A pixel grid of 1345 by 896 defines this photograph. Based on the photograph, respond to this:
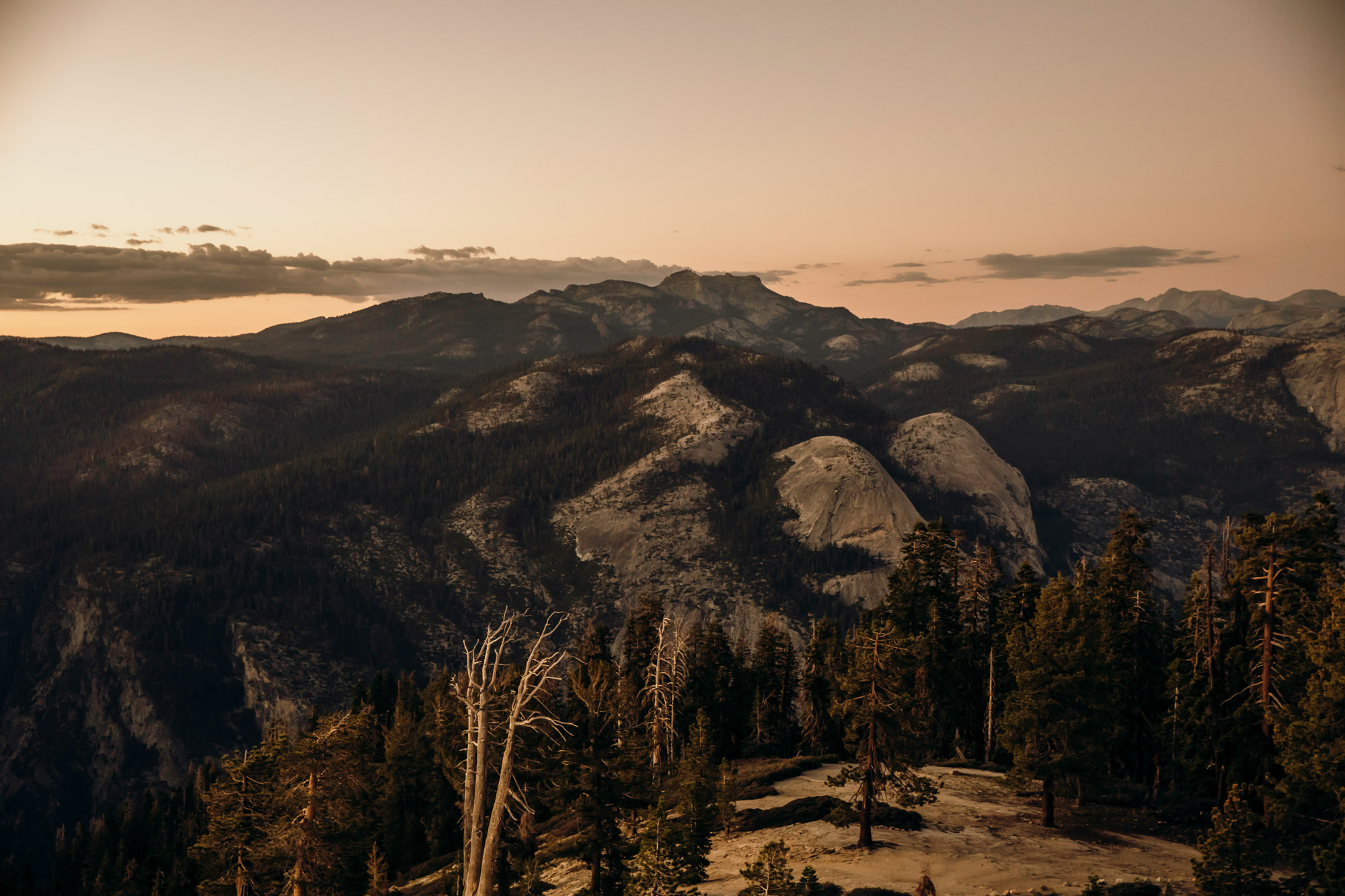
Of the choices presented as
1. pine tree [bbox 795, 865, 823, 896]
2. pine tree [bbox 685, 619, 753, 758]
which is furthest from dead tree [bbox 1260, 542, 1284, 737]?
pine tree [bbox 685, 619, 753, 758]

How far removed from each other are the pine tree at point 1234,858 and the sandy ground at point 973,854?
6.66 meters

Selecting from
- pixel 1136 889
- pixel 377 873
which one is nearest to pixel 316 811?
pixel 377 873

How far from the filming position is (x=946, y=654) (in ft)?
205

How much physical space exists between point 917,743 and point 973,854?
5871 mm

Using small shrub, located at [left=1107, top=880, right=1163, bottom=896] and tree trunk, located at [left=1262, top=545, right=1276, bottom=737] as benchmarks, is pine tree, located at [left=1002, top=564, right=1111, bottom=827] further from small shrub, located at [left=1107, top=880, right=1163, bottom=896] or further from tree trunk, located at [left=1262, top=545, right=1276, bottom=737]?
small shrub, located at [left=1107, top=880, right=1163, bottom=896]

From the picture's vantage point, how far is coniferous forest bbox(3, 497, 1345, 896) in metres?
29.8

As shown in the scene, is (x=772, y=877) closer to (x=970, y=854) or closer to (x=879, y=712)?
(x=879, y=712)

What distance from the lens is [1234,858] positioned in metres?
27.3

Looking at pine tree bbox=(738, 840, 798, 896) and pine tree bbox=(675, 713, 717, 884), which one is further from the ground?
pine tree bbox=(738, 840, 798, 896)

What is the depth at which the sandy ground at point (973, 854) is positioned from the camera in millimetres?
35625

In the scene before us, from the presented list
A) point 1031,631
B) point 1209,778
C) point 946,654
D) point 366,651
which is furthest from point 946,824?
point 366,651

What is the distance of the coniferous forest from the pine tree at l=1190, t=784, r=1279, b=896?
81mm

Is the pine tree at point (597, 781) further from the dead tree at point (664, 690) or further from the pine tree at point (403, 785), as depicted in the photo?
the pine tree at point (403, 785)

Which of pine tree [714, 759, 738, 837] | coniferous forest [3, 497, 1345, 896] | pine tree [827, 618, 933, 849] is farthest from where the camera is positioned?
pine tree [714, 759, 738, 837]
